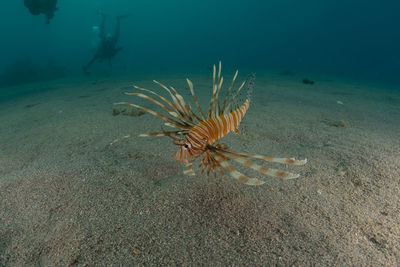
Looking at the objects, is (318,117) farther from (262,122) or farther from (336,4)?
(336,4)

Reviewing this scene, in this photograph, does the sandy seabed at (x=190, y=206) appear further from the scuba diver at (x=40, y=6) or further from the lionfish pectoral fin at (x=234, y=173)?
the scuba diver at (x=40, y=6)

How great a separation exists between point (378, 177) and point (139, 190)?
8.78 feet

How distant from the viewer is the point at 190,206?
2.10 metres

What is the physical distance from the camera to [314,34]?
71.9 metres

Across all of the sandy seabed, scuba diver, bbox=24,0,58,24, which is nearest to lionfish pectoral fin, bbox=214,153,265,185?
the sandy seabed

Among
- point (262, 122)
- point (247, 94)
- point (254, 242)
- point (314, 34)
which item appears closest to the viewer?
point (254, 242)

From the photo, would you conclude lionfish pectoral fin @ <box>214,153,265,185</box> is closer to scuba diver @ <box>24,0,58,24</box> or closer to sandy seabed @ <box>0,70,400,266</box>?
sandy seabed @ <box>0,70,400,266</box>

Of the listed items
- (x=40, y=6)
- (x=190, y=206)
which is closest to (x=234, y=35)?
(x=40, y=6)

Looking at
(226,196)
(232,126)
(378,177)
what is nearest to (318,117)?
(378,177)

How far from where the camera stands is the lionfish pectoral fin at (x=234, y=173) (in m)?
1.48

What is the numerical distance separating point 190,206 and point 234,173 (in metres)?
0.74

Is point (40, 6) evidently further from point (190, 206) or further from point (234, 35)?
point (234, 35)

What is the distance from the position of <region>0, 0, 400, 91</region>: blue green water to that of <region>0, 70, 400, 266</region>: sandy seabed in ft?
72.5

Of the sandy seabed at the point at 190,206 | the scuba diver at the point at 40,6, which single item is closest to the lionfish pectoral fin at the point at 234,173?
the sandy seabed at the point at 190,206
